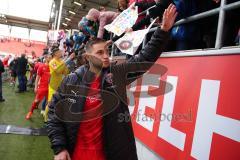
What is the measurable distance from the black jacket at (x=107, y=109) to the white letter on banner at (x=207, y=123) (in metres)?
0.53

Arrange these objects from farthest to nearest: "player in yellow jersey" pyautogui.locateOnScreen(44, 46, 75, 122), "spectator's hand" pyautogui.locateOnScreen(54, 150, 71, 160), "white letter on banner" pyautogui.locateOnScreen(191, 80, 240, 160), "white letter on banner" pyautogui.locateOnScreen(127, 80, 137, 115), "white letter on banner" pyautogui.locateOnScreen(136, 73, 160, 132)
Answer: "player in yellow jersey" pyautogui.locateOnScreen(44, 46, 75, 122) → "white letter on banner" pyautogui.locateOnScreen(127, 80, 137, 115) → "white letter on banner" pyautogui.locateOnScreen(136, 73, 160, 132) → "spectator's hand" pyautogui.locateOnScreen(54, 150, 71, 160) → "white letter on banner" pyautogui.locateOnScreen(191, 80, 240, 160)

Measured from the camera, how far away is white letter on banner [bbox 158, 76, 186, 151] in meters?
2.43

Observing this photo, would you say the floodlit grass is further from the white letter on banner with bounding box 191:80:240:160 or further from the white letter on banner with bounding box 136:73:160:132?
the white letter on banner with bounding box 191:80:240:160

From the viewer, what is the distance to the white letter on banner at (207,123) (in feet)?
6.39

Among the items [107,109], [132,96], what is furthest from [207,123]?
[132,96]

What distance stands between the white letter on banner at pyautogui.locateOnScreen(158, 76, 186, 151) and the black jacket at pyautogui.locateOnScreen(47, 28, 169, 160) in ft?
1.03

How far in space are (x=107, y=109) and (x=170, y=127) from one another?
0.57m

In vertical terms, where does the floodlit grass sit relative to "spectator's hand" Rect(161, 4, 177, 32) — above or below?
below

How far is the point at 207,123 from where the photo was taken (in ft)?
6.97

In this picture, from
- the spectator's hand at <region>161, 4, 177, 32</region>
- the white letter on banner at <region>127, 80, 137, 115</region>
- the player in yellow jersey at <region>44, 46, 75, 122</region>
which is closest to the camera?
the spectator's hand at <region>161, 4, 177, 32</region>

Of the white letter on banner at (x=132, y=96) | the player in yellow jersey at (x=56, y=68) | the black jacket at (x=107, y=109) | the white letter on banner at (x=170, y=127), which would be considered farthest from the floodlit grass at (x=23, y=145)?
the white letter on banner at (x=170, y=127)

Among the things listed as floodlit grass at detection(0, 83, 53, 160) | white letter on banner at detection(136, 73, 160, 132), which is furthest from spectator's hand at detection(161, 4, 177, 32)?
floodlit grass at detection(0, 83, 53, 160)

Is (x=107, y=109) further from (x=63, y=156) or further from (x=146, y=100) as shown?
(x=146, y=100)

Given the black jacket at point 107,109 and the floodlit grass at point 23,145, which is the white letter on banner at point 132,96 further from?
the floodlit grass at point 23,145
